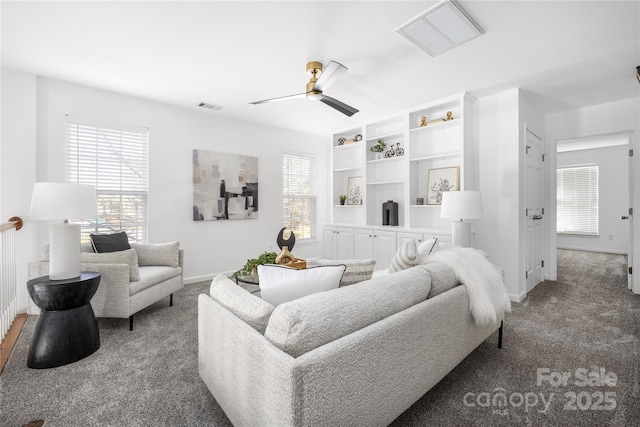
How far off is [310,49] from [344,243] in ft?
10.2

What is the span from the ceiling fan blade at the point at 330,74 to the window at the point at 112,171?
8.54 feet

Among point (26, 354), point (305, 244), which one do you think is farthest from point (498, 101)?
point (26, 354)

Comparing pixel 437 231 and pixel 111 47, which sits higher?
pixel 111 47

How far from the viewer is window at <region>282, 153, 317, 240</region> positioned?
535cm

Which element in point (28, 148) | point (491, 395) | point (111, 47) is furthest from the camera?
point (28, 148)

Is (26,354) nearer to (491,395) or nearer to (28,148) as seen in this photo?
(28,148)

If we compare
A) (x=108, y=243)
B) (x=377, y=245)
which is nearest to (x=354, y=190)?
(x=377, y=245)

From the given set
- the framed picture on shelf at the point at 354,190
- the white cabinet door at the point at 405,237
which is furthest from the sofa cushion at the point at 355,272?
the framed picture on shelf at the point at 354,190

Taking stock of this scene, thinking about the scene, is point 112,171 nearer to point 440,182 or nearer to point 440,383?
point 440,383

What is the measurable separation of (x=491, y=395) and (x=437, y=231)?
2170 millimetres

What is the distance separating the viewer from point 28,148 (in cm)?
309

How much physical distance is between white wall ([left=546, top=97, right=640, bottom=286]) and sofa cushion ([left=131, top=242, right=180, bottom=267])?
519 cm

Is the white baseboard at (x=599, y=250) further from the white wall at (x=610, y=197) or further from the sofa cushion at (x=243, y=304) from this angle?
the sofa cushion at (x=243, y=304)

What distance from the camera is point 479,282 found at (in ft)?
6.26
